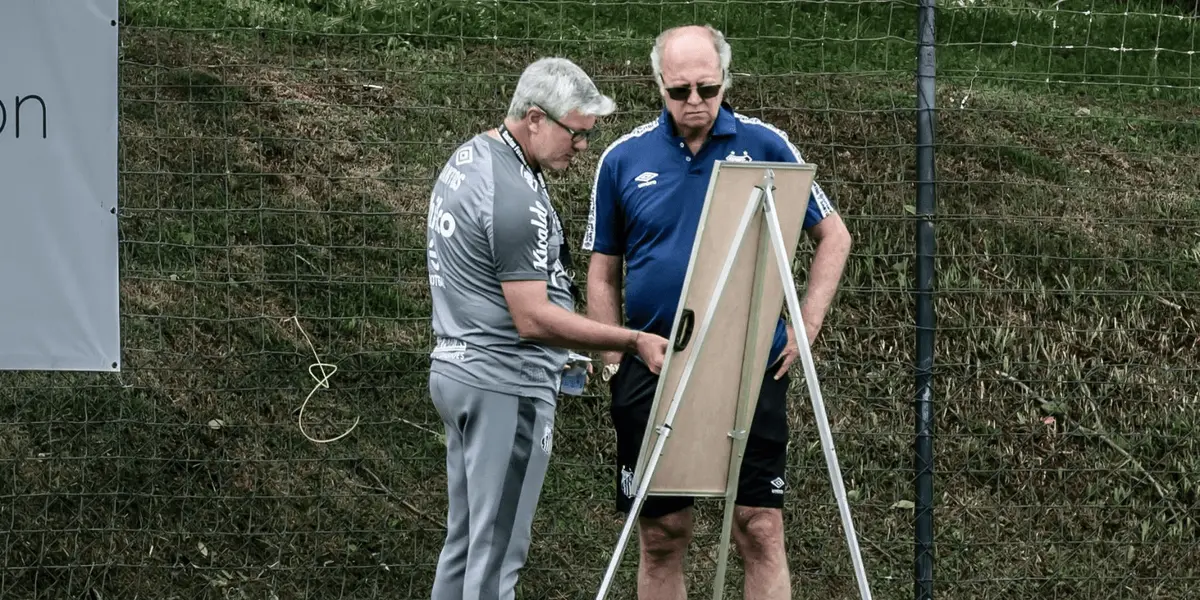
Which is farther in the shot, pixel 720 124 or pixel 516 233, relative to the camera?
pixel 720 124

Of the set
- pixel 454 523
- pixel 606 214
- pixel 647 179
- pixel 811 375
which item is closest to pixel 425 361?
pixel 606 214

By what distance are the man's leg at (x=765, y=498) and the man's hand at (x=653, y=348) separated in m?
0.54

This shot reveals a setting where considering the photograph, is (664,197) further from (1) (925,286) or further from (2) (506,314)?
(1) (925,286)

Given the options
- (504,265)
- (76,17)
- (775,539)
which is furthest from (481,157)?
(76,17)

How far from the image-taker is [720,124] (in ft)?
14.7

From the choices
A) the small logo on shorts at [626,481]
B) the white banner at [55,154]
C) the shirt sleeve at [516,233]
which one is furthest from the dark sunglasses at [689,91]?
the white banner at [55,154]

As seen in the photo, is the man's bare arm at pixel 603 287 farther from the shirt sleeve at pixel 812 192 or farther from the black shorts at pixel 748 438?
the shirt sleeve at pixel 812 192

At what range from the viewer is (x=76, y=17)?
16.8ft

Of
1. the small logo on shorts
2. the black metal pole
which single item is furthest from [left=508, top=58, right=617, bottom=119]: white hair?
the black metal pole

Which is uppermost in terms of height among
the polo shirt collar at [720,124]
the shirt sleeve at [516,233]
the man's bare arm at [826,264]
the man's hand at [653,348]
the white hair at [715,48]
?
the white hair at [715,48]

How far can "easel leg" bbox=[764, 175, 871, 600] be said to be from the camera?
374cm

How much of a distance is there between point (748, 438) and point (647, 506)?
1.46 ft

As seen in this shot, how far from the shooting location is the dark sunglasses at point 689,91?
4.37 m

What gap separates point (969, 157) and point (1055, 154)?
17.2 inches
